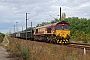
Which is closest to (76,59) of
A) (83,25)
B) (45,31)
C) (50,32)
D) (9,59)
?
(9,59)

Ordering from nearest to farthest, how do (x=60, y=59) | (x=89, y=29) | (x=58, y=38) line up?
1. (x=60, y=59)
2. (x=58, y=38)
3. (x=89, y=29)

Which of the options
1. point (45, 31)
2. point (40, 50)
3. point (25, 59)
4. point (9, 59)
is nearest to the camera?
point (40, 50)

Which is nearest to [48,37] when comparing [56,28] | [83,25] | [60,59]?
[56,28]

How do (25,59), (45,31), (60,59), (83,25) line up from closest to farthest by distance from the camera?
(60,59) < (25,59) < (45,31) < (83,25)

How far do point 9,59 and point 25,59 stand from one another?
212 centimetres

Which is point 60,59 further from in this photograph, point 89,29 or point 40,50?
point 89,29

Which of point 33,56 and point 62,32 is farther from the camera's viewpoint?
point 62,32

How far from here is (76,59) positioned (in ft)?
33.0

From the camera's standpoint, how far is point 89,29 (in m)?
81.6

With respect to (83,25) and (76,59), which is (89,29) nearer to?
(83,25)

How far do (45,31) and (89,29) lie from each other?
4357 cm

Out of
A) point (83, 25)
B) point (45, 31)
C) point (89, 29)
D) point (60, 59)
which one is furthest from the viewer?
point (83, 25)

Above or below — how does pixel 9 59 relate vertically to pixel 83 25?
below

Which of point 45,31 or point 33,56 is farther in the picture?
point 45,31
